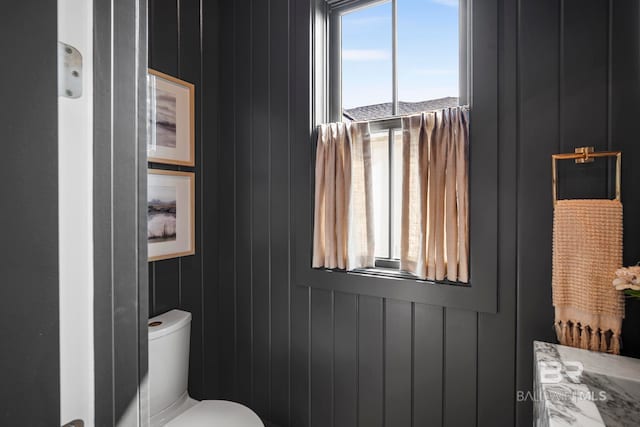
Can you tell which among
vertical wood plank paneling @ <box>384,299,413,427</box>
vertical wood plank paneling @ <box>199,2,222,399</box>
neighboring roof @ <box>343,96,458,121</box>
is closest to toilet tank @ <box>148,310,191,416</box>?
vertical wood plank paneling @ <box>199,2,222,399</box>

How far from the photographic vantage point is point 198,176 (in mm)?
1870

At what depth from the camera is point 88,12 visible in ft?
1.55

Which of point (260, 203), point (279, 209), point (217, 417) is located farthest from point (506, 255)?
point (217, 417)

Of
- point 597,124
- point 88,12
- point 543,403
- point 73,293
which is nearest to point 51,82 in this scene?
point 88,12

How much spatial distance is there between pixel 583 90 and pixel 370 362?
52.6 inches

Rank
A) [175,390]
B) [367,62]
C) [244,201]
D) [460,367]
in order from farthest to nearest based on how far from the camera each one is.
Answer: [244,201]
[367,62]
[175,390]
[460,367]

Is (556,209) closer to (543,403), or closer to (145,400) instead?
(543,403)

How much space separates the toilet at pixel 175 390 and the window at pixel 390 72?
0.93 metres

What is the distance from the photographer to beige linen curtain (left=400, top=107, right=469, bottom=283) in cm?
129

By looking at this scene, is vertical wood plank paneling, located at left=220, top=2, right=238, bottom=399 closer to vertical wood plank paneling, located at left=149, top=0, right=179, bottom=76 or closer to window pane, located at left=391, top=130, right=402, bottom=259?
vertical wood plank paneling, located at left=149, top=0, right=179, bottom=76

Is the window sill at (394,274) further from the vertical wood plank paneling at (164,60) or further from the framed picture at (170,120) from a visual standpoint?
the framed picture at (170,120)

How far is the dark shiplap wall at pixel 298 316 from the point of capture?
1.24m

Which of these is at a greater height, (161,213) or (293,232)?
(161,213)

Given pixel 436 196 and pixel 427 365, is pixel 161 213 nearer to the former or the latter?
pixel 436 196
